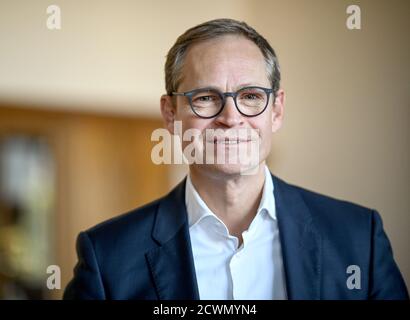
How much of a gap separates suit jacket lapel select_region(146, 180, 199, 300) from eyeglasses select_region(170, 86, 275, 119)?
211mm

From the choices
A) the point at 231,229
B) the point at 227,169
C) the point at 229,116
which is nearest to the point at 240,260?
the point at 231,229

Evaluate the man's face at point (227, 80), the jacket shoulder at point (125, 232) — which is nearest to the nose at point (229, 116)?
the man's face at point (227, 80)

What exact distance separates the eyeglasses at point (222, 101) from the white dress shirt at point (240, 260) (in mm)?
180

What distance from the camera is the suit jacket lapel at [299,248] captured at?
94 cm

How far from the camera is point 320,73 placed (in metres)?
1.21

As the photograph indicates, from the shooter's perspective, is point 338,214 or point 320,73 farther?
point 320,73

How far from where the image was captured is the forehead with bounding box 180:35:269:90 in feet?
3.12

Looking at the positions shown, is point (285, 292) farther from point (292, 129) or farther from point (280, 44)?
point (280, 44)

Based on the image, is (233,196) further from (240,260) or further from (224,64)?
(224,64)

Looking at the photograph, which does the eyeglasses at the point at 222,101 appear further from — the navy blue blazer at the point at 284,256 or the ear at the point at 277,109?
the navy blue blazer at the point at 284,256

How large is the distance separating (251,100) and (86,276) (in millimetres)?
460

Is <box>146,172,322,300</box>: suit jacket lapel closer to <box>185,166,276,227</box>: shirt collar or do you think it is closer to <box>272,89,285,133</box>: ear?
<box>185,166,276,227</box>: shirt collar
